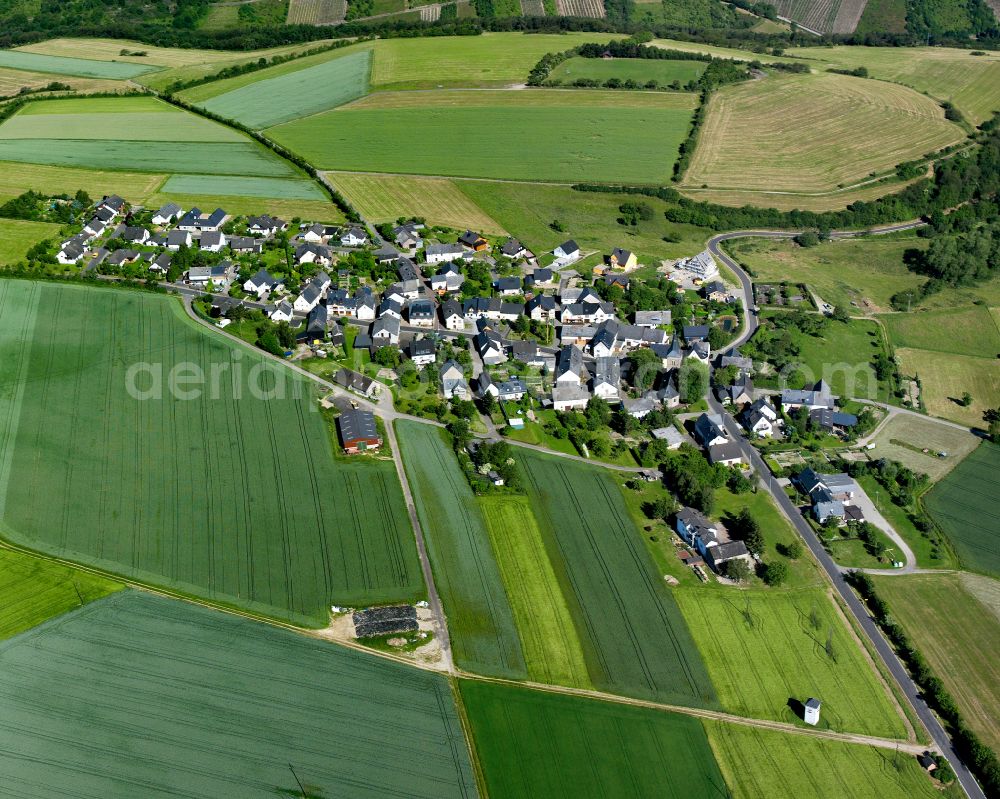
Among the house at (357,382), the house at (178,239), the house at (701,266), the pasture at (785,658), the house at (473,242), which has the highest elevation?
the house at (701,266)

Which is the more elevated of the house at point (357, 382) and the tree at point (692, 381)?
the tree at point (692, 381)

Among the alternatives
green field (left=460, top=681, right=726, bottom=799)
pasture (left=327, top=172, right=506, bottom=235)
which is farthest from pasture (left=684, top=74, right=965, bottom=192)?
green field (left=460, top=681, right=726, bottom=799)

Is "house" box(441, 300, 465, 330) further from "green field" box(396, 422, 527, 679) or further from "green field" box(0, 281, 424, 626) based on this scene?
"green field" box(396, 422, 527, 679)

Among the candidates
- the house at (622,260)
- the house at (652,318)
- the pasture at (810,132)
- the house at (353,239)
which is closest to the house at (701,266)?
the house at (622,260)

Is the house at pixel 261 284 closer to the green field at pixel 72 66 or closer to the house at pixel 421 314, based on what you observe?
the house at pixel 421 314

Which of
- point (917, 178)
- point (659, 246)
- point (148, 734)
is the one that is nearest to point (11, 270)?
point (148, 734)

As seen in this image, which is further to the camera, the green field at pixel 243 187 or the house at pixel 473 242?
the green field at pixel 243 187

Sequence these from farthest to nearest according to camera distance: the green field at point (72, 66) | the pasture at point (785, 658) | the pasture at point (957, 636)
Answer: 1. the green field at point (72, 66)
2. the pasture at point (957, 636)
3. the pasture at point (785, 658)
